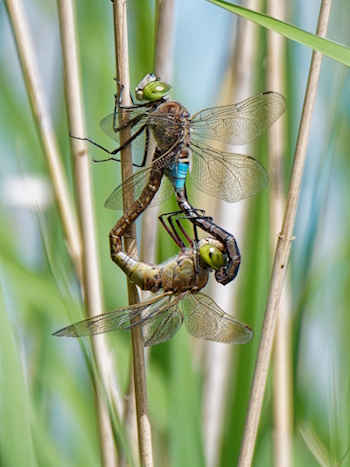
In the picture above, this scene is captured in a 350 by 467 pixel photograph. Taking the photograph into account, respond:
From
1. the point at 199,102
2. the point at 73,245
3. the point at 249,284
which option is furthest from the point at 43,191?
the point at 249,284

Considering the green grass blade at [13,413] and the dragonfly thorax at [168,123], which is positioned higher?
the dragonfly thorax at [168,123]

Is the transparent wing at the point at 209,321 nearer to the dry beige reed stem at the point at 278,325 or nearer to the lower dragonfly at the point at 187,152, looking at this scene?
the lower dragonfly at the point at 187,152

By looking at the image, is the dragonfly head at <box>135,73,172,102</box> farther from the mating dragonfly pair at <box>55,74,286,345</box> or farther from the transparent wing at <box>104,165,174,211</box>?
the transparent wing at <box>104,165,174,211</box>

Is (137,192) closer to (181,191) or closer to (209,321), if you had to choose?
(181,191)

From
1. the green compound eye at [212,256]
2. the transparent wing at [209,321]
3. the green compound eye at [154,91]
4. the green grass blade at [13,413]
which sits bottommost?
the green grass blade at [13,413]

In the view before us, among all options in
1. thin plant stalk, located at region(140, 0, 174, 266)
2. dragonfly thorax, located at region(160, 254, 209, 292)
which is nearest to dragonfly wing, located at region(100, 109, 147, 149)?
thin plant stalk, located at region(140, 0, 174, 266)

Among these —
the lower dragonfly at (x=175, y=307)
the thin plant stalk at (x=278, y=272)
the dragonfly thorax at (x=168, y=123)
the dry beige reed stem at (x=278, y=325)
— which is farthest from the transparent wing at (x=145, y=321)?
the dry beige reed stem at (x=278, y=325)
